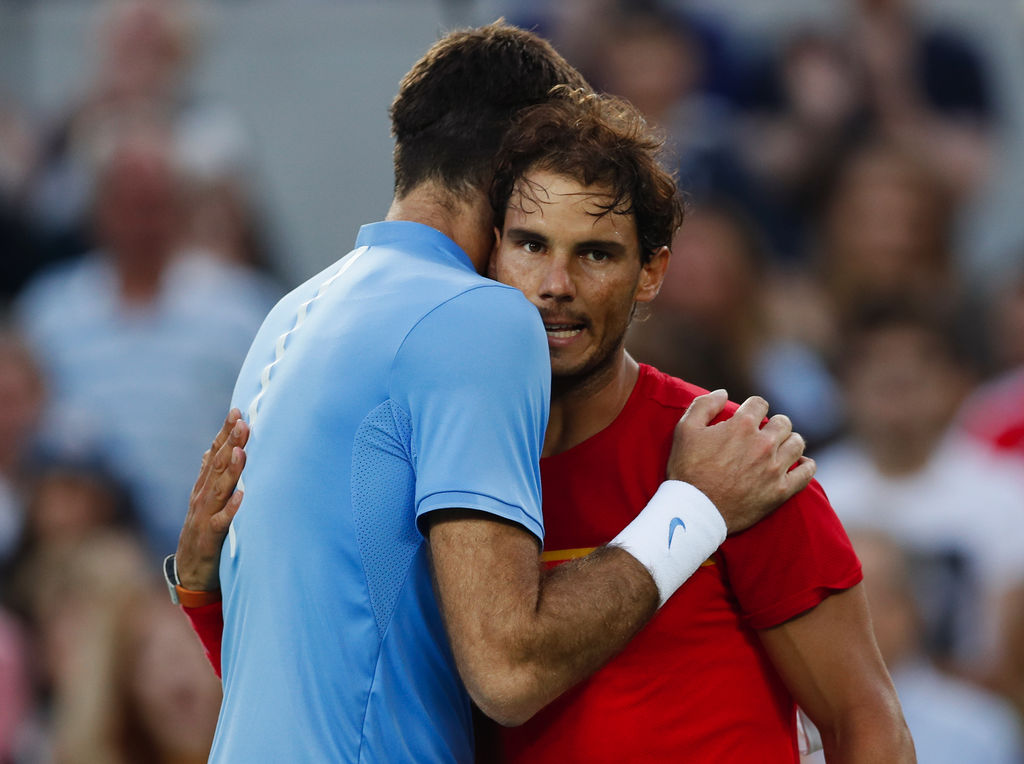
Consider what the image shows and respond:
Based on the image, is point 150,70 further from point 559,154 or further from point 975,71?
point 559,154

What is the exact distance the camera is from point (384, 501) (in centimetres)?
232

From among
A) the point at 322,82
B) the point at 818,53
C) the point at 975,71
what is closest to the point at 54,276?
the point at 322,82

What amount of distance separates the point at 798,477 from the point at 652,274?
1.48 feet

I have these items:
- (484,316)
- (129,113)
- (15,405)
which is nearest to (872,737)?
(484,316)

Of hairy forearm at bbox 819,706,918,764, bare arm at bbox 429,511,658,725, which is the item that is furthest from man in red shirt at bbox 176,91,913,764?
bare arm at bbox 429,511,658,725

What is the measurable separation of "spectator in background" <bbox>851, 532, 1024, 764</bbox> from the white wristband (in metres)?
2.41

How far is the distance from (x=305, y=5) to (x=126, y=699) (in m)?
4.37

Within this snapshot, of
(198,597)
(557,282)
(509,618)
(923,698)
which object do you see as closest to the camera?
(509,618)

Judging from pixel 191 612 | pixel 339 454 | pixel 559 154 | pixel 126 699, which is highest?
pixel 559 154

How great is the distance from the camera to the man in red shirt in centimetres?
258

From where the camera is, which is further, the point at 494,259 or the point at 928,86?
the point at 928,86

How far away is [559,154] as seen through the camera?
2580 mm

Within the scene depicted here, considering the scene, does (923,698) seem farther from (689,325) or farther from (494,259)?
(494,259)

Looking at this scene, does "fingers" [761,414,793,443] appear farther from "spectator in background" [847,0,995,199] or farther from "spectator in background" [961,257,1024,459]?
"spectator in background" [847,0,995,199]
